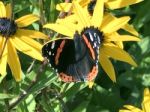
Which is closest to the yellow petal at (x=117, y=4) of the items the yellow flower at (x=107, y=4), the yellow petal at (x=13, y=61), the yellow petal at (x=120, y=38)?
the yellow flower at (x=107, y=4)

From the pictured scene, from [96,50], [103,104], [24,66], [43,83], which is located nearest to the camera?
[96,50]

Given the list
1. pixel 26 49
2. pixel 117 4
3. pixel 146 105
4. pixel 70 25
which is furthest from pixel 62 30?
pixel 146 105

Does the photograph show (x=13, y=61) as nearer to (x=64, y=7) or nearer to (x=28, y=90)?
(x=28, y=90)

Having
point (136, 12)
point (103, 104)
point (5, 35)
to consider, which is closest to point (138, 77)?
point (103, 104)

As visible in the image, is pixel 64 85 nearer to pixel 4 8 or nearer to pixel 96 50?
pixel 4 8

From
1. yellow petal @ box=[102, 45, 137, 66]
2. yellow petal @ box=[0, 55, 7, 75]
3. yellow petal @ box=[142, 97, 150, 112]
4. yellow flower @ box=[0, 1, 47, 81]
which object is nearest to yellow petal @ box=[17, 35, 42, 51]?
yellow flower @ box=[0, 1, 47, 81]

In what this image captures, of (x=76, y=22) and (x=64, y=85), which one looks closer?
(x=76, y=22)

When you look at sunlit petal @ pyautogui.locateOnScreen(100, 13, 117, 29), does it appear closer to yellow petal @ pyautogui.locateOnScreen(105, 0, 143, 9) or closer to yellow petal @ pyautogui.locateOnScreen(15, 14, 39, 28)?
yellow petal @ pyautogui.locateOnScreen(105, 0, 143, 9)
